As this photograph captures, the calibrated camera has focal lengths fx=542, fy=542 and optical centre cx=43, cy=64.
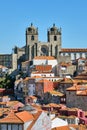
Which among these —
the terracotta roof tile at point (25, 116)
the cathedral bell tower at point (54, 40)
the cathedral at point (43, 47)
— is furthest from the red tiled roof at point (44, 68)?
the terracotta roof tile at point (25, 116)

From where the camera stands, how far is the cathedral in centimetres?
8219

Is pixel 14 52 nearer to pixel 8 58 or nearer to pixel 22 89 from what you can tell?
pixel 8 58

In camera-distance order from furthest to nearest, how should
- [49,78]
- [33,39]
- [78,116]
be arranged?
[33,39] → [49,78] → [78,116]

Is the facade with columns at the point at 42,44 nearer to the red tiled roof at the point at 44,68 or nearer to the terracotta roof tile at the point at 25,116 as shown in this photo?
the red tiled roof at the point at 44,68

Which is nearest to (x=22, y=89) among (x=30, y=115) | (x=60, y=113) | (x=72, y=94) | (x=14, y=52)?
(x=72, y=94)

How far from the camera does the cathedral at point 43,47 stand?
82188 millimetres

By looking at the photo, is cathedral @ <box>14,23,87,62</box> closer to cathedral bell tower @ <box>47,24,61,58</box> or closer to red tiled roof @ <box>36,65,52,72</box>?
cathedral bell tower @ <box>47,24,61,58</box>

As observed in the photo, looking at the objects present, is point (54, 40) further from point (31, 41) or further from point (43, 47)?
point (31, 41)

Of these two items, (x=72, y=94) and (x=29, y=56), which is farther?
(x=29, y=56)

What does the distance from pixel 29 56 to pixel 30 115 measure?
142 ft

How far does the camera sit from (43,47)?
84.2m

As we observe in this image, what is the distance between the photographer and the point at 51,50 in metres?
83.8

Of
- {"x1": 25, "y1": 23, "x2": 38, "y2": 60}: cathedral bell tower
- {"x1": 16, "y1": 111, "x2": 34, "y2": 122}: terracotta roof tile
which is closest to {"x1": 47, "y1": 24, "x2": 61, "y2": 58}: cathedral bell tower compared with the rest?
{"x1": 25, "y1": 23, "x2": 38, "y2": 60}: cathedral bell tower

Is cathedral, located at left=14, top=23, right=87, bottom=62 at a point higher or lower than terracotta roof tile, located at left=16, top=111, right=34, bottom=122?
higher
